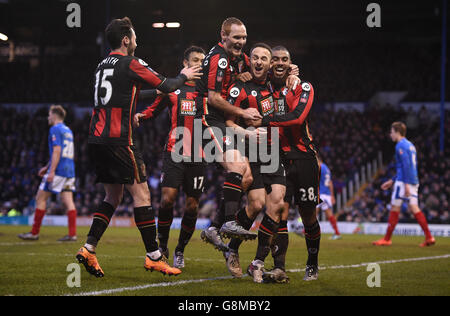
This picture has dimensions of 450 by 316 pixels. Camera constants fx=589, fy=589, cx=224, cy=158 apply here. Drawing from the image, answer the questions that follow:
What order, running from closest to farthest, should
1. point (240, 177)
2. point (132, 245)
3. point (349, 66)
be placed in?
point (240, 177) < point (132, 245) < point (349, 66)

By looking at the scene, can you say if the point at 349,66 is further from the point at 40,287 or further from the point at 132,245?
the point at 40,287

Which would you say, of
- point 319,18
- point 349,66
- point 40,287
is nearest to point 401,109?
point 349,66

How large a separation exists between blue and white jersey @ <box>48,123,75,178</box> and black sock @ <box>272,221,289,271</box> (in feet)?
19.5

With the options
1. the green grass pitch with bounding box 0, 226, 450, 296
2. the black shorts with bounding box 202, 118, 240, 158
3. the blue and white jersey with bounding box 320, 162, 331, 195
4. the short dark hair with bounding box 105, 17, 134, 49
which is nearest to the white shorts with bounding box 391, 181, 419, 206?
the green grass pitch with bounding box 0, 226, 450, 296

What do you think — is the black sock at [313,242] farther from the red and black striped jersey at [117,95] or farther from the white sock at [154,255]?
the red and black striped jersey at [117,95]

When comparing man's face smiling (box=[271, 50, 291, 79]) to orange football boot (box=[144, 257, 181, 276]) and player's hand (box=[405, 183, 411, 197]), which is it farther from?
player's hand (box=[405, 183, 411, 197])

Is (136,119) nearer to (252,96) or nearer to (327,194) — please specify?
(252,96)

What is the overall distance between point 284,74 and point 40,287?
134 inches

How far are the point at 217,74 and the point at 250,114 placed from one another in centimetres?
53

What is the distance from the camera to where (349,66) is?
32.8 metres

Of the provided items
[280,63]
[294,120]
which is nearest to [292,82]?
[280,63]

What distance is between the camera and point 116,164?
231 inches

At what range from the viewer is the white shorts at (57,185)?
11.0 meters

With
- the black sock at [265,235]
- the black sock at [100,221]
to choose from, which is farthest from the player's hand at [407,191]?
the black sock at [100,221]
